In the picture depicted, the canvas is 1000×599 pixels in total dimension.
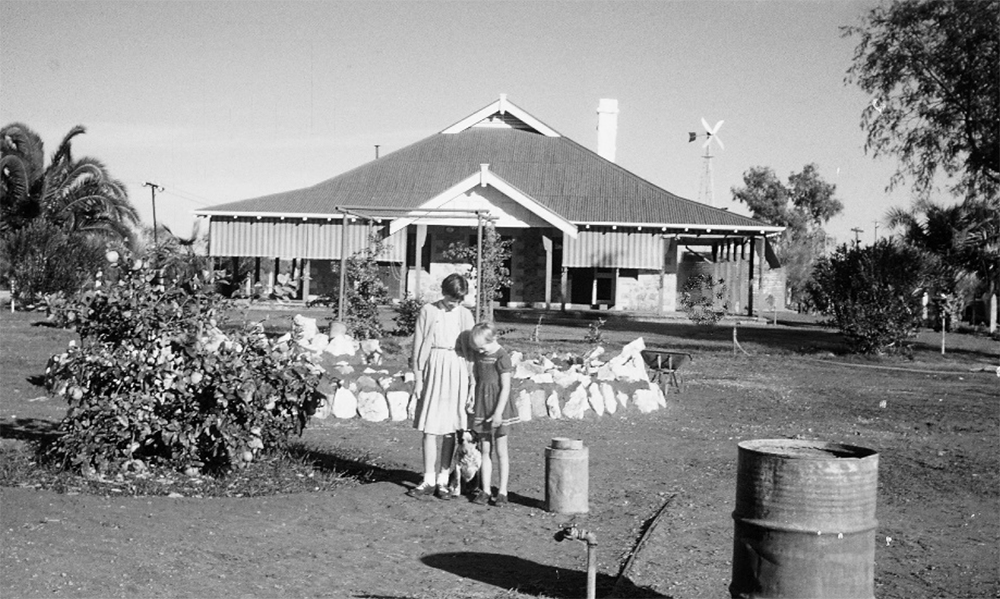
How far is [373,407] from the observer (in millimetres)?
13422

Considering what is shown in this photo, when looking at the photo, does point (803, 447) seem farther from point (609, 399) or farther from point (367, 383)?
point (367, 383)

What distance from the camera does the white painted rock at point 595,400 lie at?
1412 cm

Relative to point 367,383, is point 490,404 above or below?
above

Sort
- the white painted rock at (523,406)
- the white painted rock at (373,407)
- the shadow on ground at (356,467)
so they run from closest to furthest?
the shadow on ground at (356,467), the white painted rock at (373,407), the white painted rock at (523,406)

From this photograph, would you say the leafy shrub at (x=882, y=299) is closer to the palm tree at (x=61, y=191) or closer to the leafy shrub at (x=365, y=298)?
the leafy shrub at (x=365, y=298)

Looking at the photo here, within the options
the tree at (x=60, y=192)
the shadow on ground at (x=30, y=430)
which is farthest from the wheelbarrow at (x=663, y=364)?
the tree at (x=60, y=192)

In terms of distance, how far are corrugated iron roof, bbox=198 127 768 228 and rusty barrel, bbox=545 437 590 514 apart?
92.1 feet

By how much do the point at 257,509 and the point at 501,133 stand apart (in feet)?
115

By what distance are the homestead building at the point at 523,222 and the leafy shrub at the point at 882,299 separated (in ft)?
32.3

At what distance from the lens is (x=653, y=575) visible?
694 centimetres

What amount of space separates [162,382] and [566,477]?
3093mm

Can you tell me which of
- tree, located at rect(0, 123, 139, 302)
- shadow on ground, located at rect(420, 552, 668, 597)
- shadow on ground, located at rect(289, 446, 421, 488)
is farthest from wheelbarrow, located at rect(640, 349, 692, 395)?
tree, located at rect(0, 123, 139, 302)

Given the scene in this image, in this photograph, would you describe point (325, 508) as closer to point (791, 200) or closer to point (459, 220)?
point (459, 220)

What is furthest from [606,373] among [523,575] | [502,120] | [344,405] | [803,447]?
[502,120]
